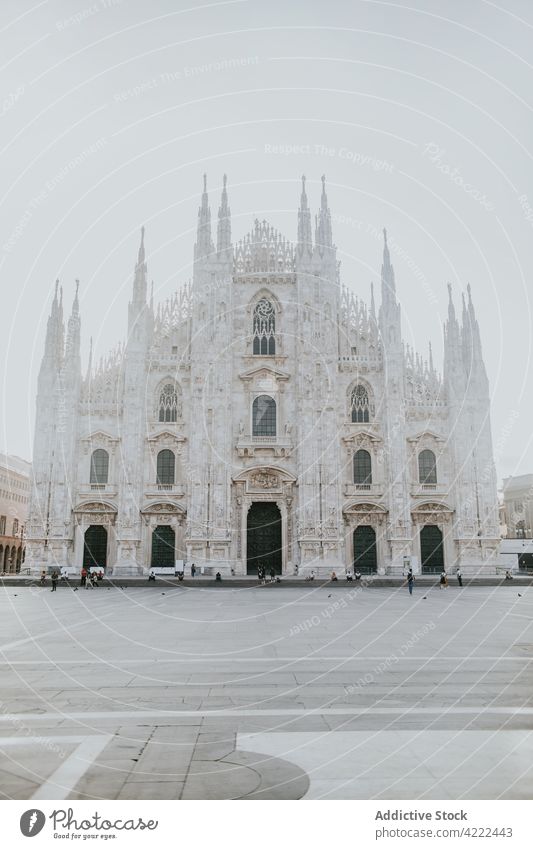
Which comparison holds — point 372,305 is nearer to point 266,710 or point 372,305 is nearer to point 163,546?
point 163,546

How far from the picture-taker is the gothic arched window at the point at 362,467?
1500 inches

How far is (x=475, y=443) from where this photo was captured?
3816 cm

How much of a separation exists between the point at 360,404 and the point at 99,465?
1534 cm

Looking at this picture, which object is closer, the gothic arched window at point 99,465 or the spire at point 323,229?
the gothic arched window at point 99,465

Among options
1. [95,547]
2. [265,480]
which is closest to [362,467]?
[265,480]

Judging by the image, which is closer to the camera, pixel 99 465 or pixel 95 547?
pixel 95 547

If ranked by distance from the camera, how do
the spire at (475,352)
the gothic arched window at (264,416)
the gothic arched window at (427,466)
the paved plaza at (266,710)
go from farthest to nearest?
the spire at (475,352)
the gothic arched window at (264,416)
the gothic arched window at (427,466)
the paved plaza at (266,710)

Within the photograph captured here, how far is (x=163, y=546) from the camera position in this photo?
1475 inches

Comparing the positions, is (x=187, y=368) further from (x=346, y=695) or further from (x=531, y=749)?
(x=531, y=749)

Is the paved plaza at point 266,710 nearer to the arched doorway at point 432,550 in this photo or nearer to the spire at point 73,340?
the arched doorway at point 432,550

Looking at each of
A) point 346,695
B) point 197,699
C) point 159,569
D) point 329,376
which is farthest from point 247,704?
point 329,376

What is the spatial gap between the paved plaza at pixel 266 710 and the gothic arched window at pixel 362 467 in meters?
22.3

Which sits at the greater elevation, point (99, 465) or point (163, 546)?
point (99, 465)

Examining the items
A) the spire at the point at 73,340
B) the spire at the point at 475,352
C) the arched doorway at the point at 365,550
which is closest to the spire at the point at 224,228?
the spire at the point at 73,340
